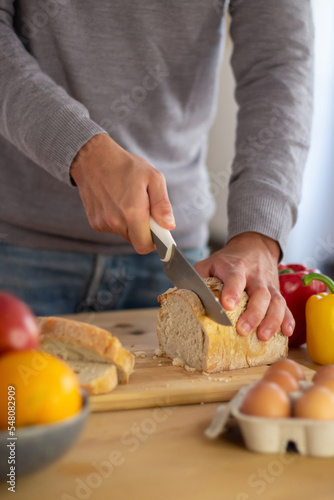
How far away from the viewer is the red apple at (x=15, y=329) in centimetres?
72

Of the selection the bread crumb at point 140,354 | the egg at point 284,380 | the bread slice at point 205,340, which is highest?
the egg at point 284,380

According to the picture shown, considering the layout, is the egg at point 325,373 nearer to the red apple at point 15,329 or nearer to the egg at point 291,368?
the egg at point 291,368

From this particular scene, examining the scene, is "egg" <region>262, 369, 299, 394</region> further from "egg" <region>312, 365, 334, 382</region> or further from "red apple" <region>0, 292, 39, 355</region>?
"red apple" <region>0, 292, 39, 355</region>

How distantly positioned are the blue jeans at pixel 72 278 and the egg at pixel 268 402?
1094mm

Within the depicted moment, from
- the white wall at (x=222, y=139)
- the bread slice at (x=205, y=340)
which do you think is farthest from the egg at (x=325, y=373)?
the white wall at (x=222, y=139)

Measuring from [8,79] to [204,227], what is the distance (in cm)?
96

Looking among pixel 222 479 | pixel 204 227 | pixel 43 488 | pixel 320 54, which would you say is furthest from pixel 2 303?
pixel 320 54

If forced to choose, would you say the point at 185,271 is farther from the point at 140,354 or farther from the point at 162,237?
the point at 140,354

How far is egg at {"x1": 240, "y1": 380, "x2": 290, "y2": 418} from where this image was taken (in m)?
0.89

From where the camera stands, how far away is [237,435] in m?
0.98

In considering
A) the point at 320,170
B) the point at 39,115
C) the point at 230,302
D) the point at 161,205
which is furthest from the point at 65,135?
the point at 320,170

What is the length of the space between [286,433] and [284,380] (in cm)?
9

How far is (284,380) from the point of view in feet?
3.11

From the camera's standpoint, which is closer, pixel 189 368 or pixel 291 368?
pixel 291 368
